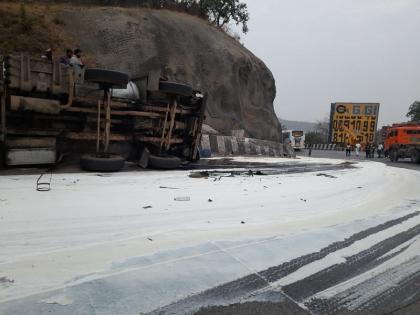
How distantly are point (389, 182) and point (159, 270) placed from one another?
7.45 meters

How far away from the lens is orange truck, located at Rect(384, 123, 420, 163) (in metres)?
23.2

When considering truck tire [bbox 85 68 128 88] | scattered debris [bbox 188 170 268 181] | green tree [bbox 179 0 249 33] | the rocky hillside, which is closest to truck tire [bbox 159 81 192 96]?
truck tire [bbox 85 68 128 88]

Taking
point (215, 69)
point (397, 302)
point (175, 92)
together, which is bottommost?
point (397, 302)

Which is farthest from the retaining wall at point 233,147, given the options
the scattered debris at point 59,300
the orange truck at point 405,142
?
the orange truck at point 405,142

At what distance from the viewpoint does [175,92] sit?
8.59 meters

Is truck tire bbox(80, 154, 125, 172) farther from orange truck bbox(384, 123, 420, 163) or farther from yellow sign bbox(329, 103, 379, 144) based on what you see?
yellow sign bbox(329, 103, 379, 144)

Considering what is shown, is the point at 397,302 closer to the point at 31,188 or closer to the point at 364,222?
the point at 364,222

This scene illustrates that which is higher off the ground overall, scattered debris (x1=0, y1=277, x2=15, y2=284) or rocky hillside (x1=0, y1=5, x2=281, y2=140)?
rocky hillside (x1=0, y1=5, x2=281, y2=140)

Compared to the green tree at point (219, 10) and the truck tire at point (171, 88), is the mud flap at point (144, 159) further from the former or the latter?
the green tree at point (219, 10)

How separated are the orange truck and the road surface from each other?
19.5 metres

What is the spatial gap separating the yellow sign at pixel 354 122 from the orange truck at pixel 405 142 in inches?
445

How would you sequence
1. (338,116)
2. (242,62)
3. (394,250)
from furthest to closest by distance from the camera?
1. (338,116)
2. (242,62)
3. (394,250)

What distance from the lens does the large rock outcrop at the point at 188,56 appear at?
17.7 metres

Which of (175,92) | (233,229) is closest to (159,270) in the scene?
(233,229)
